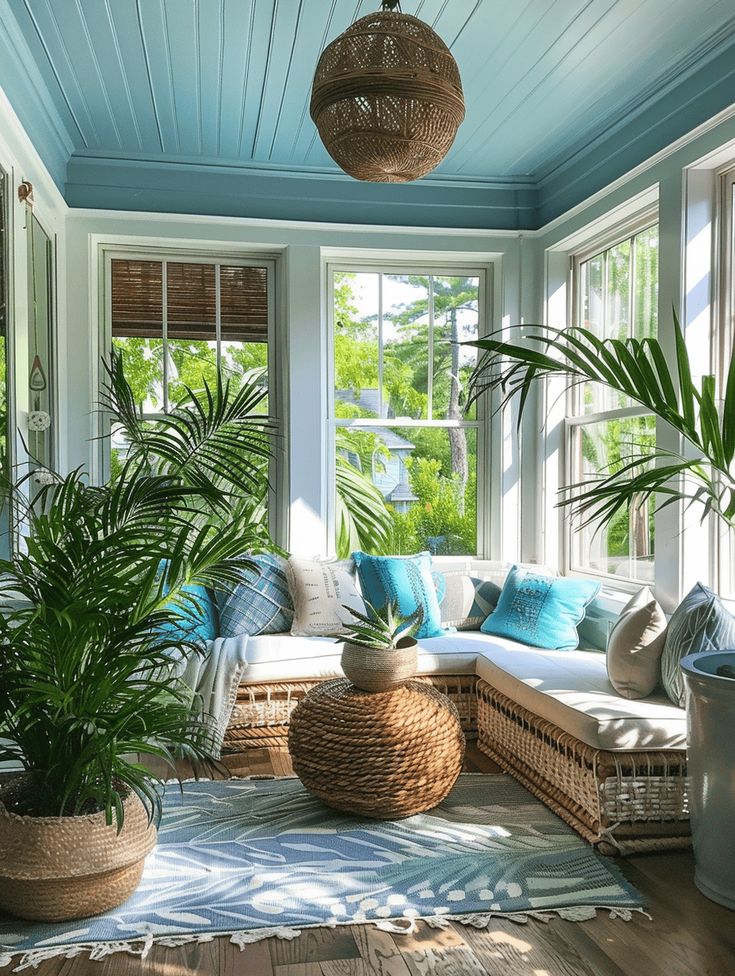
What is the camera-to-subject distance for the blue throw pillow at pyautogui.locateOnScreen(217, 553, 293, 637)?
14.2ft

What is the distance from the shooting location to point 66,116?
163 inches

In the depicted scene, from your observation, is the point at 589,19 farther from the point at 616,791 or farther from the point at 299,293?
the point at 616,791

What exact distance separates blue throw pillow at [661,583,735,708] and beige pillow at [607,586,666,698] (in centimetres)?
4

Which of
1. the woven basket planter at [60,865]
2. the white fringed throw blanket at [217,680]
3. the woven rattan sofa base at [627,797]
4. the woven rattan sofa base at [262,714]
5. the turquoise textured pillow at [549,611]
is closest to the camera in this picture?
the woven basket planter at [60,865]

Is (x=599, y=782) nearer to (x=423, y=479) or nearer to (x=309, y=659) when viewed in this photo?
(x=309, y=659)

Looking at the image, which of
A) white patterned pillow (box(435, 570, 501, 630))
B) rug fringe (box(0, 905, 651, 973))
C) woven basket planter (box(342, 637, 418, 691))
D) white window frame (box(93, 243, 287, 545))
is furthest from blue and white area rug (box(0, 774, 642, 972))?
white window frame (box(93, 243, 287, 545))

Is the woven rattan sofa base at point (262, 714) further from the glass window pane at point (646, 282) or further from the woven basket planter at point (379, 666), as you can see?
the glass window pane at point (646, 282)

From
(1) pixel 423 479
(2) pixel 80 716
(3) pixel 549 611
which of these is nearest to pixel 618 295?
(1) pixel 423 479

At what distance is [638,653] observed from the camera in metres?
3.18

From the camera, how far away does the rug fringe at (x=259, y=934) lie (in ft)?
7.17

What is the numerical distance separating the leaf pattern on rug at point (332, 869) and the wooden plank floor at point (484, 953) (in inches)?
3.5

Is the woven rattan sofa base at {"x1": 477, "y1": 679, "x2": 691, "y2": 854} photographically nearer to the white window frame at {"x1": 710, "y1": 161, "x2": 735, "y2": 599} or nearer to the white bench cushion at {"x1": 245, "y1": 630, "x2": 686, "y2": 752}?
the white bench cushion at {"x1": 245, "y1": 630, "x2": 686, "y2": 752}

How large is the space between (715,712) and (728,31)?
252 cm

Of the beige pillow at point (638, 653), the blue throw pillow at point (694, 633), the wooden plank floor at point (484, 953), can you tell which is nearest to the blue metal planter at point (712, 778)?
the wooden plank floor at point (484, 953)
